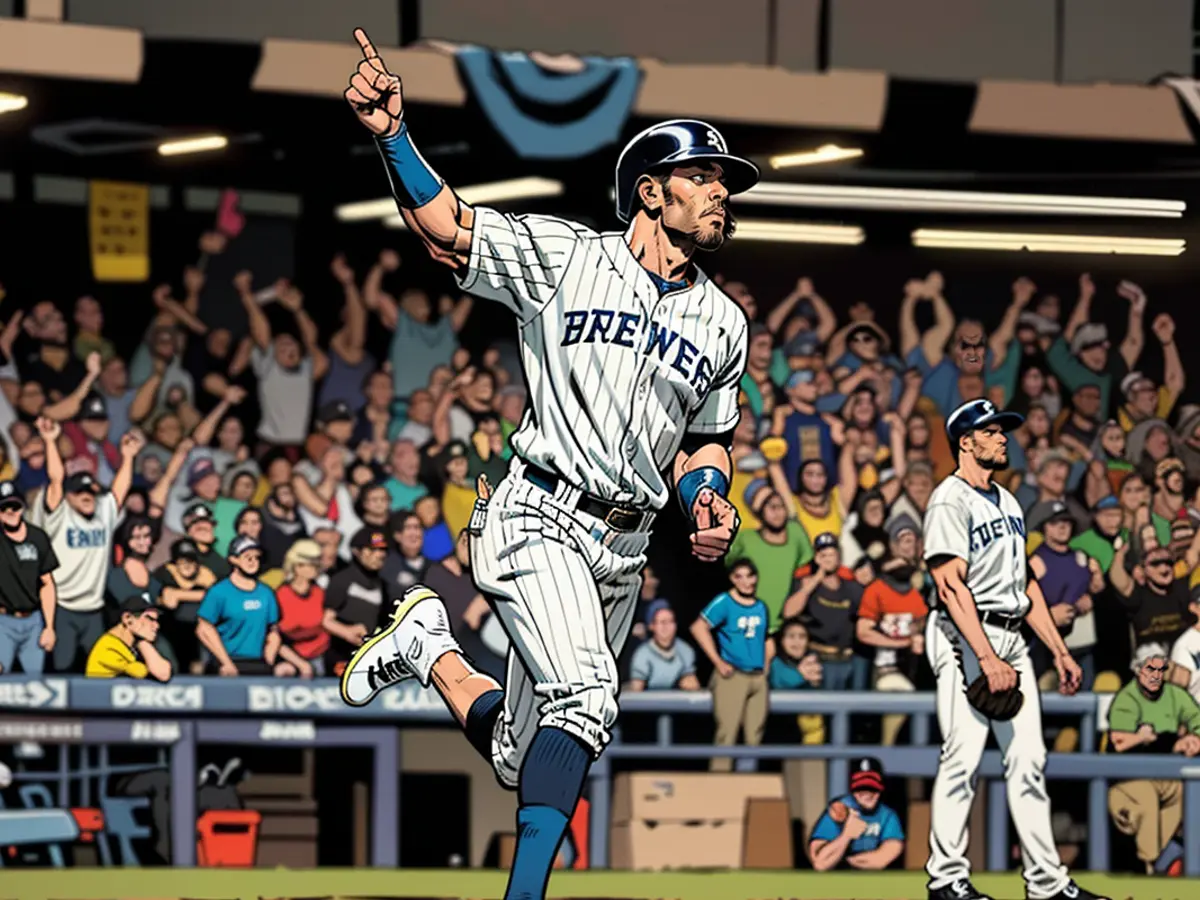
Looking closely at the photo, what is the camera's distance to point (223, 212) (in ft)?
34.9

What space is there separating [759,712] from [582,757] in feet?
13.2

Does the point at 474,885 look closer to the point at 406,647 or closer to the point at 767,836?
the point at 767,836

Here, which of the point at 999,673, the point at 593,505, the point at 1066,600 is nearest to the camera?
the point at 593,505

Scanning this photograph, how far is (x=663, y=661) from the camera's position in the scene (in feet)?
30.0

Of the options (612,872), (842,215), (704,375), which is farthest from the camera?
(842,215)

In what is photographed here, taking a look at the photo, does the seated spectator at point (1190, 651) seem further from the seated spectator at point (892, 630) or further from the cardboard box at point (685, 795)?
the cardboard box at point (685, 795)

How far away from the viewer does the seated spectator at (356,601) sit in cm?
901

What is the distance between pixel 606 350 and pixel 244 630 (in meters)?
3.83

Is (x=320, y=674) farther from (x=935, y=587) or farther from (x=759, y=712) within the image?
(x=935, y=587)

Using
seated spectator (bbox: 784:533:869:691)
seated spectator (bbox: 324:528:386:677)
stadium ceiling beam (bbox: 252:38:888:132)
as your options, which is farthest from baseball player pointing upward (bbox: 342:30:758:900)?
stadium ceiling beam (bbox: 252:38:888:132)

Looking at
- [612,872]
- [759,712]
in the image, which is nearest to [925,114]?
[759,712]

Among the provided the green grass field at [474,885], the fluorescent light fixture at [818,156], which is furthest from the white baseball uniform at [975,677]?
the fluorescent light fixture at [818,156]

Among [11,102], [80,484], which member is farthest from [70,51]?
[80,484]

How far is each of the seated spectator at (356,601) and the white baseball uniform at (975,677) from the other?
2.48 metres
